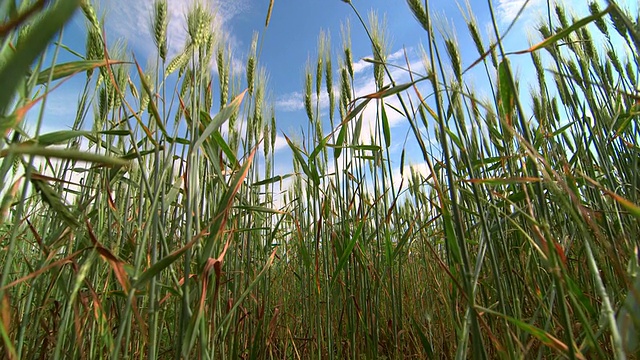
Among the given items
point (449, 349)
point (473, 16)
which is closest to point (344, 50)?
point (473, 16)

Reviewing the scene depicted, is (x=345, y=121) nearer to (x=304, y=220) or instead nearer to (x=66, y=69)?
(x=66, y=69)

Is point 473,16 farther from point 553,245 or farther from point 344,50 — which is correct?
→ point 553,245

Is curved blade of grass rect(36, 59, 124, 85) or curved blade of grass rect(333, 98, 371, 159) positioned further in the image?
curved blade of grass rect(333, 98, 371, 159)

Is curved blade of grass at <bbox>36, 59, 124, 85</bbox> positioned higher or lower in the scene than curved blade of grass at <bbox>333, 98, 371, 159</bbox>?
higher

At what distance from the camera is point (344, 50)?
5.73 feet

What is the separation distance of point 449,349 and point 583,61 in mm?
1321

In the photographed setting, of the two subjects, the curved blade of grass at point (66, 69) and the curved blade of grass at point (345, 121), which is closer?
the curved blade of grass at point (66, 69)

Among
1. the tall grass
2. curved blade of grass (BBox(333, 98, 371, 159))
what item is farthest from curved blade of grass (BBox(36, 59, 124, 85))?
curved blade of grass (BBox(333, 98, 371, 159))

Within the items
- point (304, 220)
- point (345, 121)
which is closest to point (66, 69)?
point (345, 121)

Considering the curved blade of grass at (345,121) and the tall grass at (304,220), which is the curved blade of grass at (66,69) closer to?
the tall grass at (304,220)

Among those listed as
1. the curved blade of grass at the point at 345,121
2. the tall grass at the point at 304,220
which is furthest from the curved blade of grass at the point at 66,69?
the curved blade of grass at the point at 345,121

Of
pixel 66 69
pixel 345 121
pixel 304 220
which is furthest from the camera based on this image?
pixel 304 220

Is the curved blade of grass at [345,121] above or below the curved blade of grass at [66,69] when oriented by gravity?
below

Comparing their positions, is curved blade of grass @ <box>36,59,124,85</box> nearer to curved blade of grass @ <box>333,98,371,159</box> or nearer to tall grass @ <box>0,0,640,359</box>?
tall grass @ <box>0,0,640,359</box>
